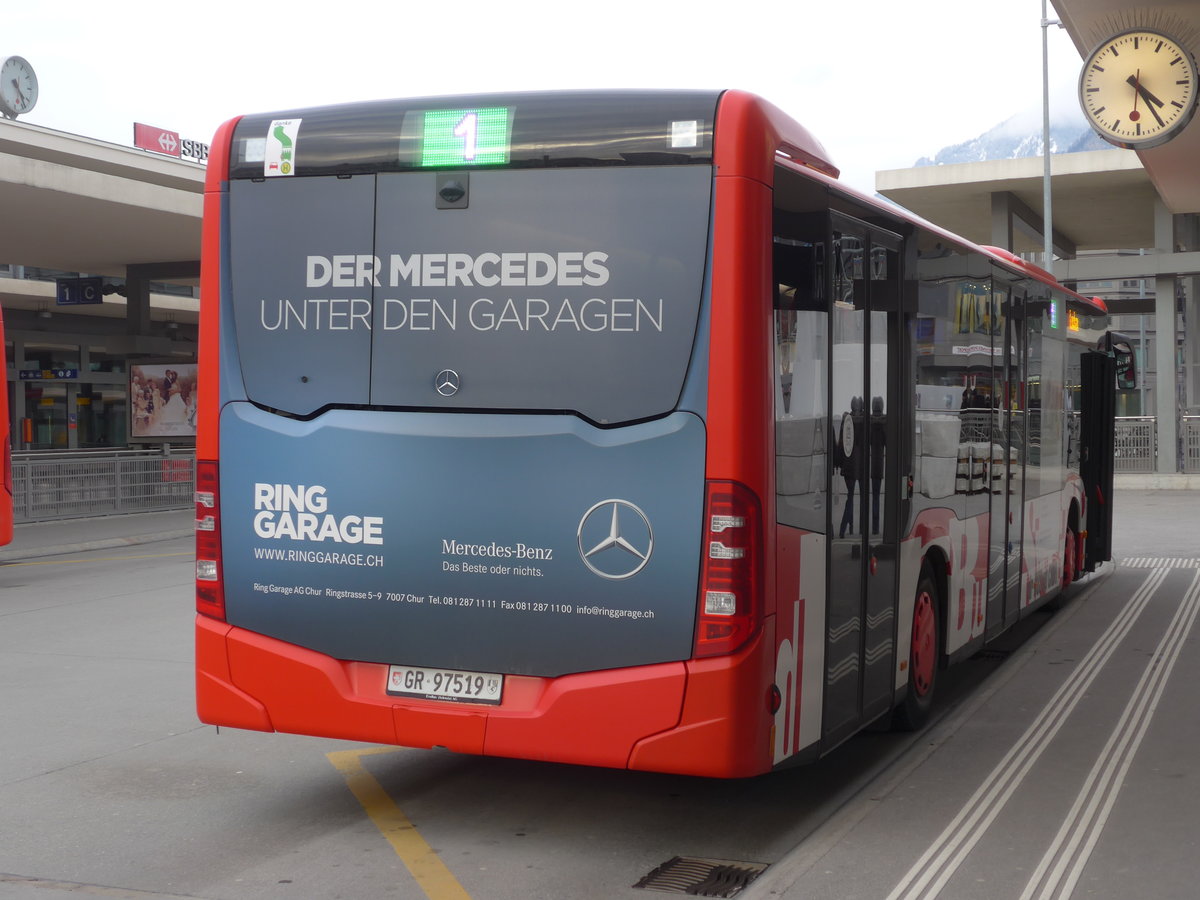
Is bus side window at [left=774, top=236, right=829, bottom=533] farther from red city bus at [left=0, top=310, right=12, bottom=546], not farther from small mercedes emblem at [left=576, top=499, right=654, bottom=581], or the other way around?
red city bus at [left=0, top=310, right=12, bottom=546]

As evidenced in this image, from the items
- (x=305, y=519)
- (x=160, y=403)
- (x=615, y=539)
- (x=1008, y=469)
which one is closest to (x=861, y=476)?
(x=615, y=539)

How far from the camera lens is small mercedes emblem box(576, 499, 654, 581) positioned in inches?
197

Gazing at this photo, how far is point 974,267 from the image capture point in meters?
8.27

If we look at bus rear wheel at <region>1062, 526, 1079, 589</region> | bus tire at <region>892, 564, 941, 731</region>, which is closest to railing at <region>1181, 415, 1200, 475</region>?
bus rear wheel at <region>1062, 526, 1079, 589</region>

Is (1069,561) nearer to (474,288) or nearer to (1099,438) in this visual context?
(1099,438)

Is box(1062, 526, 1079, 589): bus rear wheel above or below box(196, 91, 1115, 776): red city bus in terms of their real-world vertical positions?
below

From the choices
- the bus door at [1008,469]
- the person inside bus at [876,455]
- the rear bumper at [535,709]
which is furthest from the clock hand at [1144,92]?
the rear bumper at [535,709]

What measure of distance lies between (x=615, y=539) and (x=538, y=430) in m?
0.51

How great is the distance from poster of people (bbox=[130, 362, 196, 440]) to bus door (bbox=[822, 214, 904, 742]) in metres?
22.9

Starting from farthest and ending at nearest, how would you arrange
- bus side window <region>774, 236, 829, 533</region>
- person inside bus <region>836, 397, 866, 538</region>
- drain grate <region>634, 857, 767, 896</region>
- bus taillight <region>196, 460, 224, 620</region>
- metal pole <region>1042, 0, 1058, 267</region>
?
1. metal pole <region>1042, 0, 1058, 267</region>
2. person inside bus <region>836, 397, 866, 538</region>
3. bus taillight <region>196, 460, 224, 620</region>
4. bus side window <region>774, 236, 829, 533</region>
5. drain grate <region>634, 857, 767, 896</region>

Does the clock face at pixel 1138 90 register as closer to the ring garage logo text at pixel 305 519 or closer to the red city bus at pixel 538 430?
the red city bus at pixel 538 430

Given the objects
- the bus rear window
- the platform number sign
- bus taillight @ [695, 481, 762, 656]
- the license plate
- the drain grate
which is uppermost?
the platform number sign

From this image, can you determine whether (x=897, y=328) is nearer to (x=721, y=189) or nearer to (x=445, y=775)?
(x=721, y=189)

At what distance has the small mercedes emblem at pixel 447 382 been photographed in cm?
529
